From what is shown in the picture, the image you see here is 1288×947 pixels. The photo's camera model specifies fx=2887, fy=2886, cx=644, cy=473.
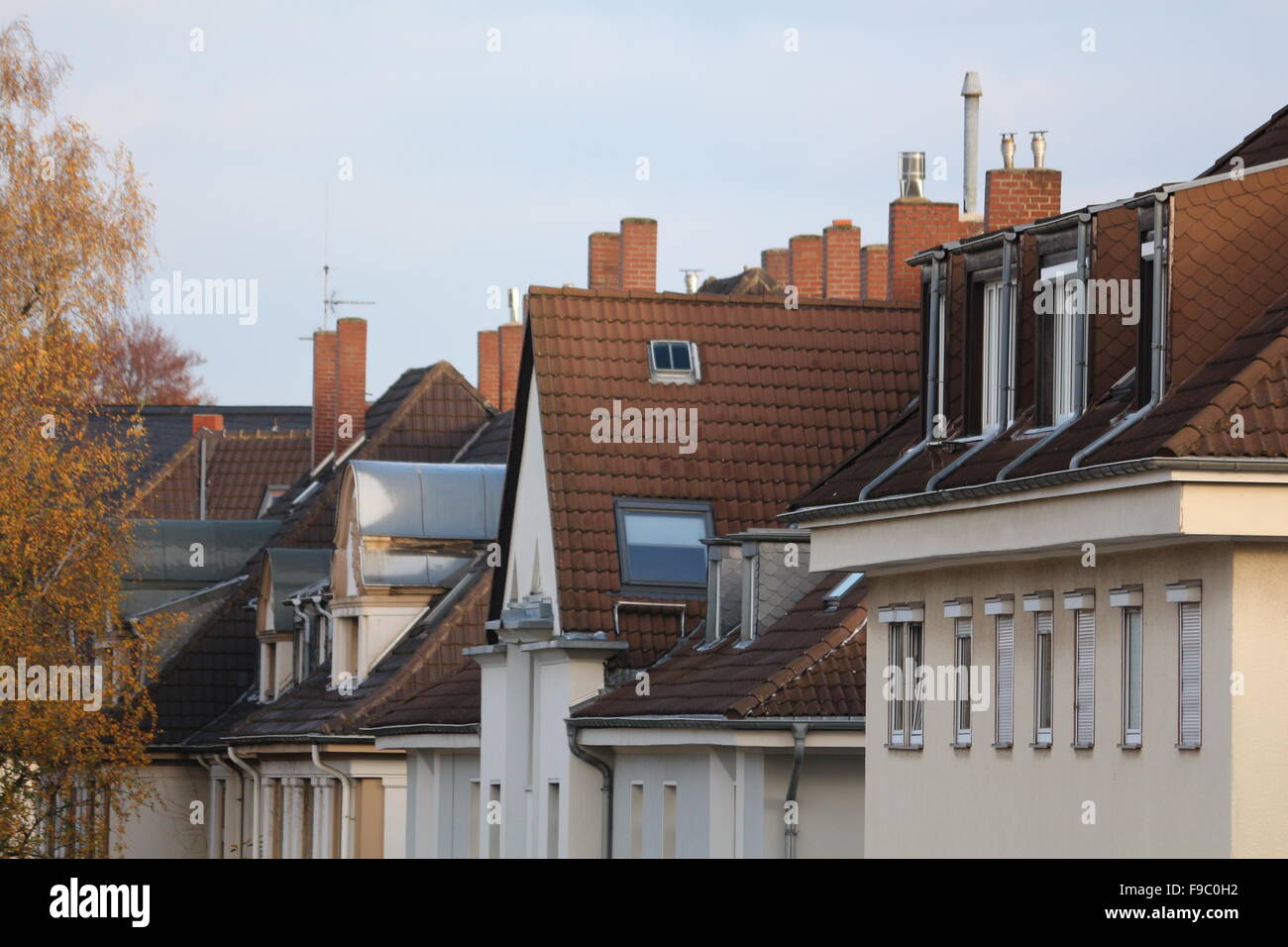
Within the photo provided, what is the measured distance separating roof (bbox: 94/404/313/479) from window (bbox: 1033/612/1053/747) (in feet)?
173

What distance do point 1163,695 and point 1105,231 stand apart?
3.89m

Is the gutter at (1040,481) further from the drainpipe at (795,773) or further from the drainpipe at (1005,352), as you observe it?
the drainpipe at (795,773)

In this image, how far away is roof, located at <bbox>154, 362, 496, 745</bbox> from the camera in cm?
5128

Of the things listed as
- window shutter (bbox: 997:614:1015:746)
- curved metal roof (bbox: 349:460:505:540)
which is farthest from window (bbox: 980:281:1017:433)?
curved metal roof (bbox: 349:460:505:540)

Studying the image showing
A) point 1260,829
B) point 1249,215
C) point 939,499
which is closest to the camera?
point 1260,829

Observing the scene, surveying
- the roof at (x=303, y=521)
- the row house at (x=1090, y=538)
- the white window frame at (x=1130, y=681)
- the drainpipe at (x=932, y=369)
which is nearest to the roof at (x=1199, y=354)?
the row house at (x=1090, y=538)

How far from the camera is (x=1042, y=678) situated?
70.5ft

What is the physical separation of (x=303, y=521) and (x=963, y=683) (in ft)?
107

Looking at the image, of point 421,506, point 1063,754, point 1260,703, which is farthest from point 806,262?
point 1260,703

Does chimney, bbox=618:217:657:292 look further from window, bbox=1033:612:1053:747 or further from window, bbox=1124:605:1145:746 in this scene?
window, bbox=1124:605:1145:746

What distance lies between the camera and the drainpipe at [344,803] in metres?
41.6
